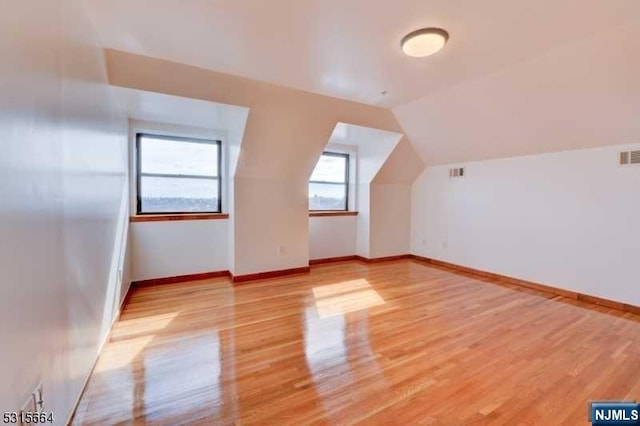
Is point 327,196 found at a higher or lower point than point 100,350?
higher

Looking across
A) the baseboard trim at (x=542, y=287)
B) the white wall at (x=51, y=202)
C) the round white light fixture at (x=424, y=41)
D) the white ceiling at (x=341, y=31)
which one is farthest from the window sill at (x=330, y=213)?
the white wall at (x=51, y=202)

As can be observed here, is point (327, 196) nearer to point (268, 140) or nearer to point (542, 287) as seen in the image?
point (268, 140)

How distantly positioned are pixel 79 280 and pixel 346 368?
178cm

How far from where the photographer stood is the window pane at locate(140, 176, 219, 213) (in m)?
3.87

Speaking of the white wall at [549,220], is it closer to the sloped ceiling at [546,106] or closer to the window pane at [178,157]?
the sloped ceiling at [546,106]

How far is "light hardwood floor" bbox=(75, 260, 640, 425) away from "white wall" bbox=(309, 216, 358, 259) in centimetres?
165

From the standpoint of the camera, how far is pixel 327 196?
539 cm

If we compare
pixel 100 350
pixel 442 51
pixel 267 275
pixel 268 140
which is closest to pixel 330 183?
pixel 268 140

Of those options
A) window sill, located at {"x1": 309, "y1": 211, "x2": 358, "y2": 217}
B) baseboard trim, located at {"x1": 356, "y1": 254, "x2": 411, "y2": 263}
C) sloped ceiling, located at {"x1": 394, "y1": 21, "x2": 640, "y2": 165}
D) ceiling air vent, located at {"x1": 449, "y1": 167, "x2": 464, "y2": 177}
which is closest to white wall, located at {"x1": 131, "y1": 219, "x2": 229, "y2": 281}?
window sill, located at {"x1": 309, "y1": 211, "x2": 358, "y2": 217}

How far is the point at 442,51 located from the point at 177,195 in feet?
12.2

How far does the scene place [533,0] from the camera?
174cm

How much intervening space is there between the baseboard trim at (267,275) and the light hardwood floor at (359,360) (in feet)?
1.58

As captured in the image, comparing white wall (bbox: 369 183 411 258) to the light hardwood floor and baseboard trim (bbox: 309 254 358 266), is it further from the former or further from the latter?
the light hardwood floor

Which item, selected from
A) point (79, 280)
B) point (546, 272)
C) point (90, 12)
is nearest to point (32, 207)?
point (79, 280)
